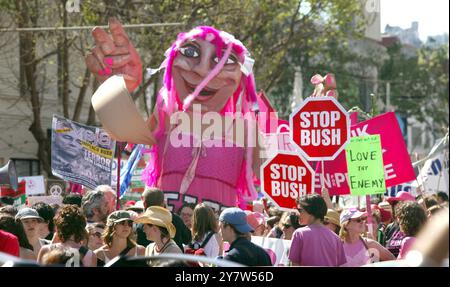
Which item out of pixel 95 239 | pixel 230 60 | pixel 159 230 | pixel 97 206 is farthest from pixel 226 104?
pixel 159 230

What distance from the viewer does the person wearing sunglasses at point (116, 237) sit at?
7.16 m

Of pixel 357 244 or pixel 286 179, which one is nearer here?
pixel 357 244

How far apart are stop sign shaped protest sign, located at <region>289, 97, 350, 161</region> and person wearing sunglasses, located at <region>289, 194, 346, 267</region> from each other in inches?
116

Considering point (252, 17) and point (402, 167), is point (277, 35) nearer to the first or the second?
point (252, 17)

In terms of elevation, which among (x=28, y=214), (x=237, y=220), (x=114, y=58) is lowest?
(x=28, y=214)

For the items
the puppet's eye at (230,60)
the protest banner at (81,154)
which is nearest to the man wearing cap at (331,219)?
the puppet's eye at (230,60)

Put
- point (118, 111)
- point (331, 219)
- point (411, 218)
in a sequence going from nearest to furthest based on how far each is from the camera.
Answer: point (411, 218) < point (331, 219) < point (118, 111)

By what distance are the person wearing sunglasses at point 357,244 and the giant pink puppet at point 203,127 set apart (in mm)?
3012

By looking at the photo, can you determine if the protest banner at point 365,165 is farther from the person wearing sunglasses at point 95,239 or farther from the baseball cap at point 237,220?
the baseball cap at point 237,220

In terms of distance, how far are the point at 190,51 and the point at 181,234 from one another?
11.1 feet

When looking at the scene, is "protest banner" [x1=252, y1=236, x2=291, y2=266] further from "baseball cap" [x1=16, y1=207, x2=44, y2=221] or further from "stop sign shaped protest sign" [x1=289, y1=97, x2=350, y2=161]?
"stop sign shaped protest sign" [x1=289, y1=97, x2=350, y2=161]

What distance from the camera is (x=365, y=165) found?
34.3 ft

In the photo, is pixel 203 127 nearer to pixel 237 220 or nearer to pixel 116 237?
pixel 116 237

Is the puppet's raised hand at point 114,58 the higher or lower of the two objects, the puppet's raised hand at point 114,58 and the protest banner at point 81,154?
the higher
